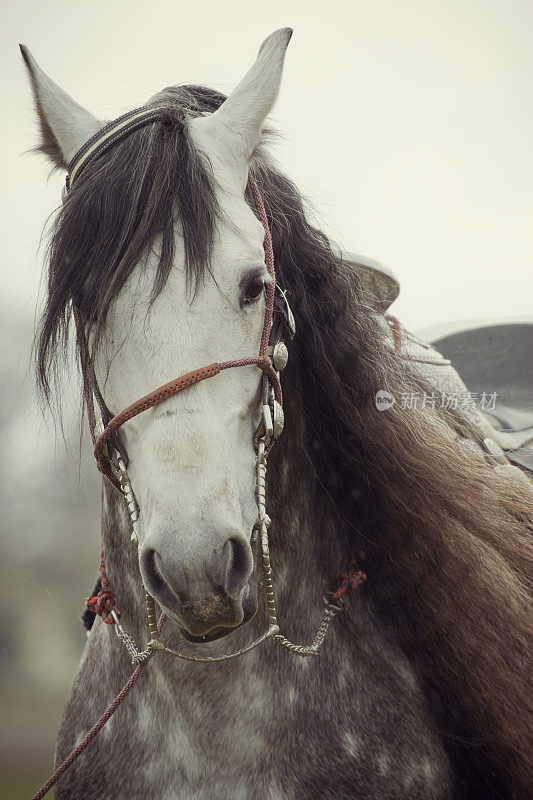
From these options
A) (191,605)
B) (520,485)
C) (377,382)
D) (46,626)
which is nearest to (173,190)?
(377,382)

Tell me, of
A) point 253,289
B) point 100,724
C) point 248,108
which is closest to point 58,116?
point 248,108

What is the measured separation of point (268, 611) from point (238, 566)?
0.40 m

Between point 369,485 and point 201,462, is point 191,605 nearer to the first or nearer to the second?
point 201,462

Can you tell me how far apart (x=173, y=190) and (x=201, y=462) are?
575 millimetres

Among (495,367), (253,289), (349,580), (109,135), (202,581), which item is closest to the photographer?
(202,581)

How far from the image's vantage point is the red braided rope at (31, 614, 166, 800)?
57.2 inches

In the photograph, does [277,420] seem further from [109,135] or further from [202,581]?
[109,135]

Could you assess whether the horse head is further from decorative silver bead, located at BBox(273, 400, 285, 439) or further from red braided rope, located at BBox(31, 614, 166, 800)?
red braided rope, located at BBox(31, 614, 166, 800)

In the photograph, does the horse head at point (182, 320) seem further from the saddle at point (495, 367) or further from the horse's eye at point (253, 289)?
the saddle at point (495, 367)

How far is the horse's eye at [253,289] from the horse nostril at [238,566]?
→ 1.55ft

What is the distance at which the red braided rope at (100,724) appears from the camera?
4.77 ft

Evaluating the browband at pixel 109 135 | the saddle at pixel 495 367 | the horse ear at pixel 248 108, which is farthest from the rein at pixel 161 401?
the saddle at pixel 495 367

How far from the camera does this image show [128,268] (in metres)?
1.21

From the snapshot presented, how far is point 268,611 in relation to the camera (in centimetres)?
144
